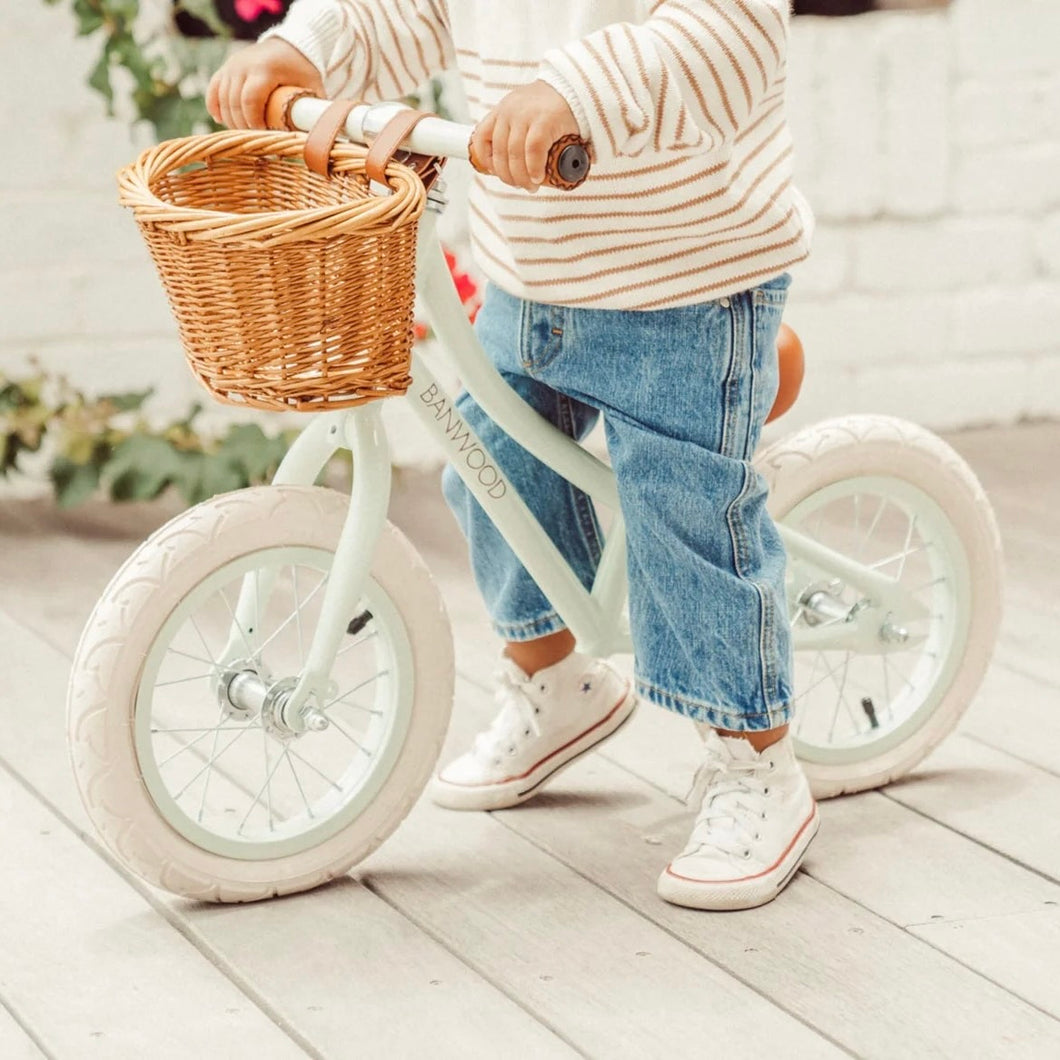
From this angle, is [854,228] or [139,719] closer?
[139,719]

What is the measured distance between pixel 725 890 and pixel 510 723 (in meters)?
0.27

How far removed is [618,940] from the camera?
1279 mm

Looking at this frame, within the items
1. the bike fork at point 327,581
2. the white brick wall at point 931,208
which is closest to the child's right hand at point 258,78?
the bike fork at point 327,581

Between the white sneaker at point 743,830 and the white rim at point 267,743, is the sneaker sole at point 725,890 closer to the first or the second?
the white sneaker at point 743,830

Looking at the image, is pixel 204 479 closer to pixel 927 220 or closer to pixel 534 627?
pixel 534 627

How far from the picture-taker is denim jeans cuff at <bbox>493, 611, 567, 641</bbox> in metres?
1.46

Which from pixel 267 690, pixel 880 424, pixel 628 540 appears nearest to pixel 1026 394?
pixel 880 424

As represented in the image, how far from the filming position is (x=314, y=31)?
1.27m

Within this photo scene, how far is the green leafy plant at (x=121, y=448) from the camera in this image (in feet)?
7.24

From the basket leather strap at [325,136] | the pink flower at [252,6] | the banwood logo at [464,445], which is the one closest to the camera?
the basket leather strap at [325,136]

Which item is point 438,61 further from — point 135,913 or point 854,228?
point 854,228

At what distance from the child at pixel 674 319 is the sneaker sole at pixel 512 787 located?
16cm

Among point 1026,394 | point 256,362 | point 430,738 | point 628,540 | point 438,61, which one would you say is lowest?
point 1026,394

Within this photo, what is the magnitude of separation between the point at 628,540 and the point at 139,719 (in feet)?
1.24
